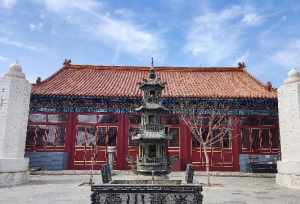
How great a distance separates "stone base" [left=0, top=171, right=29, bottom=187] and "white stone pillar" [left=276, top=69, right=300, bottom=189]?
10362 millimetres

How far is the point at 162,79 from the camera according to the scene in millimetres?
18688

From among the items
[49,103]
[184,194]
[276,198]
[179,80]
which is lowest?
[276,198]

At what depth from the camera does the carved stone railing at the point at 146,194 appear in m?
6.00

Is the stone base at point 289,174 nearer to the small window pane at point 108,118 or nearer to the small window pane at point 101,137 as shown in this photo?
the small window pane at point 108,118

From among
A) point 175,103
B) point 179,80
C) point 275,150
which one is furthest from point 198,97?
point 275,150

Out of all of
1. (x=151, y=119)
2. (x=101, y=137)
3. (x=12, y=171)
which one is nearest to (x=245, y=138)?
(x=101, y=137)

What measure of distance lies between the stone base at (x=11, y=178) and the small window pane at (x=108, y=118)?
541 centimetres

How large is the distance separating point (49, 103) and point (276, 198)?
12.1 meters

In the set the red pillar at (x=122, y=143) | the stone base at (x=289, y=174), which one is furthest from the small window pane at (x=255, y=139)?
the red pillar at (x=122, y=143)

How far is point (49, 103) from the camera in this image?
1597 centimetres

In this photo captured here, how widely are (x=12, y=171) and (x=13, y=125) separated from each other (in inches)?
71.0

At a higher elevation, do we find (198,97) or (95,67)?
(95,67)

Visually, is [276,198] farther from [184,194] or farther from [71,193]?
[71,193]

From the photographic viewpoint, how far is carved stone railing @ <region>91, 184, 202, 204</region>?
6.00 metres
